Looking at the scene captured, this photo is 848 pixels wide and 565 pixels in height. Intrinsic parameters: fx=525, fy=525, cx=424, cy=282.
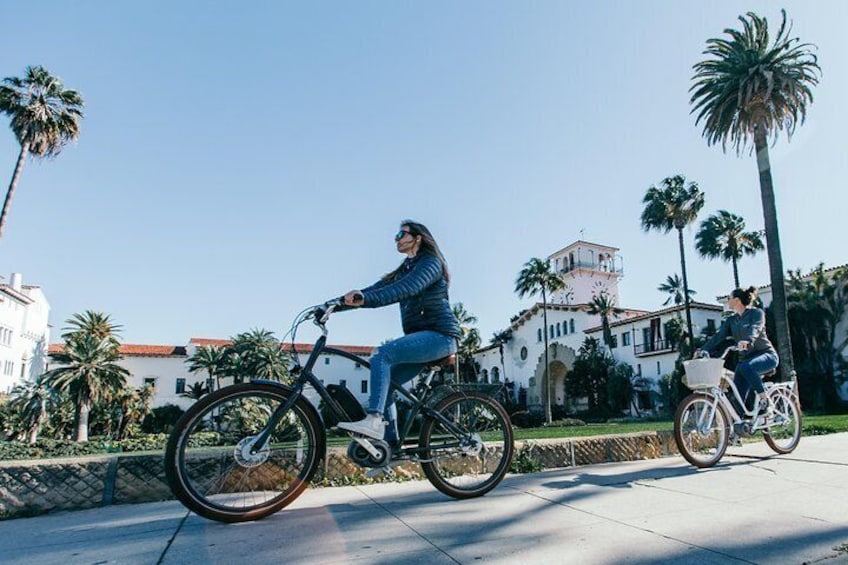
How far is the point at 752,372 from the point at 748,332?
0.41 meters

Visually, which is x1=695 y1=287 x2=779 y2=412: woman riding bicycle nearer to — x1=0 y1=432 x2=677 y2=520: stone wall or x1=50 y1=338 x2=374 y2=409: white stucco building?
x1=0 y1=432 x2=677 y2=520: stone wall

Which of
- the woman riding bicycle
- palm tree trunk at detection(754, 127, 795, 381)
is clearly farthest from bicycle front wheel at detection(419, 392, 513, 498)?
palm tree trunk at detection(754, 127, 795, 381)

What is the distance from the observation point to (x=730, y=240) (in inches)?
1658

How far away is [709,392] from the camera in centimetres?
508

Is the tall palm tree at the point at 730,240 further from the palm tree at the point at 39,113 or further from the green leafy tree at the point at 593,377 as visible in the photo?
the palm tree at the point at 39,113

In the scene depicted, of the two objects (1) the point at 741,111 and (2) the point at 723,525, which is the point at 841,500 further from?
(1) the point at 741,111

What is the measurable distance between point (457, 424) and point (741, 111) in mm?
19984

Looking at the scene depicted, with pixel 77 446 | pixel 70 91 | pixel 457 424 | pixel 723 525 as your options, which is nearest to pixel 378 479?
pixel 457 424

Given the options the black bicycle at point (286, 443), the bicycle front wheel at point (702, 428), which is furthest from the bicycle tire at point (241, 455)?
the bicycle front wheel at point (702, 428)

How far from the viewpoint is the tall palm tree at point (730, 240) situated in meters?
42.1

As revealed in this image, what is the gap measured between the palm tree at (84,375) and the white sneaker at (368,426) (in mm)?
48315

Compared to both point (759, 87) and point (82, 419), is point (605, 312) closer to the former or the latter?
point (759, 87)

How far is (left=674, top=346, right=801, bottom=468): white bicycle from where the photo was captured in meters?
4.85

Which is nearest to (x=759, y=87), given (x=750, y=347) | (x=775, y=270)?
(x=775, y=270)
